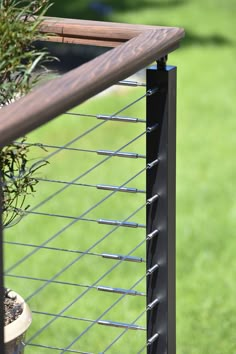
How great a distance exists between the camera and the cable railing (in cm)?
261

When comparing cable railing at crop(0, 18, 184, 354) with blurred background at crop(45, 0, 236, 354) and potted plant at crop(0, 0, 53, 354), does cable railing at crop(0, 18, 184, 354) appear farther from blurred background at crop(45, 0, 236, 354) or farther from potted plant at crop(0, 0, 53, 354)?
blurred background at crop(45, 0, 236, 354)

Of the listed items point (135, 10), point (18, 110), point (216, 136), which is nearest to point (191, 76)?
point (216, 136)

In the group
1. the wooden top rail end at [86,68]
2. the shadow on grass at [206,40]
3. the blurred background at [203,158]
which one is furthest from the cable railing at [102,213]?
the shadow on grass at [206,40]

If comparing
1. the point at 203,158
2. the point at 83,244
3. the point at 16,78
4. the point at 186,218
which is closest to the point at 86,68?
the point at 16,78

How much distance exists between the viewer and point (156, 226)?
315 cm

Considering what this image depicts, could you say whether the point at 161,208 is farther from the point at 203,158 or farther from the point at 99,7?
the point at 99,7

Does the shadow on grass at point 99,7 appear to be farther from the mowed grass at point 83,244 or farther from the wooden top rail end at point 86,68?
the wooden top rail end at point 86,68

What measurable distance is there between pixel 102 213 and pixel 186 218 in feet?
1.74

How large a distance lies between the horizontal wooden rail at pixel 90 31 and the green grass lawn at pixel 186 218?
206 centimetres

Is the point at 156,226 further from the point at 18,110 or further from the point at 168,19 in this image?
the point at 168,19

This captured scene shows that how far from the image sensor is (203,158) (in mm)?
7828

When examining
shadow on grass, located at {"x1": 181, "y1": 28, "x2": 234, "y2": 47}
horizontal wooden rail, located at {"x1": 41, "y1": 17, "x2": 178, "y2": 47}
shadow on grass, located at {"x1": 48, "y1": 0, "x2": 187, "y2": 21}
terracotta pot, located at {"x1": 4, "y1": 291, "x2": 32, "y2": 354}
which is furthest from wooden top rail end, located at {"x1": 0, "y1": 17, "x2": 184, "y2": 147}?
shadow on grass, located at {"x1": 48, "y1": 0, "x2": 187, "y2": 21}

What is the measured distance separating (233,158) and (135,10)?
14.9 feet

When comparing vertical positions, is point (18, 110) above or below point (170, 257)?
above
